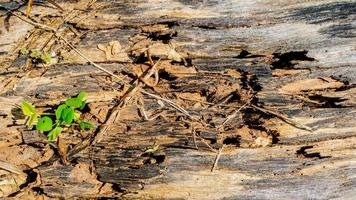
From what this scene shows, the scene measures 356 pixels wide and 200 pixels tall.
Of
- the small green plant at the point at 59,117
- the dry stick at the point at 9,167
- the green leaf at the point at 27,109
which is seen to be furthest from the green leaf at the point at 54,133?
the dry stick at the point at 9,167

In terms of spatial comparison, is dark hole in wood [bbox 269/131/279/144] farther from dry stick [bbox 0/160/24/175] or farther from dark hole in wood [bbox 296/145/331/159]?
dry stick [bbox 0/160/24/175]

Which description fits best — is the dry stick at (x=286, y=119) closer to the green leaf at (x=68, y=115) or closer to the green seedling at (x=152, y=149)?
the green seedling at (x=152, y=149)

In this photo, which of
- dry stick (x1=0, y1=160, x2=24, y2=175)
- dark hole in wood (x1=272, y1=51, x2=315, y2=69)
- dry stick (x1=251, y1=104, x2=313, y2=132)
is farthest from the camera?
dry stick (x1=0, y1=160, x2=24, y2=175)

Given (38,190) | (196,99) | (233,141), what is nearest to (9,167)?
(38,190)

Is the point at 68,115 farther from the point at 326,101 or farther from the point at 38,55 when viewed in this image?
the point at 326,101

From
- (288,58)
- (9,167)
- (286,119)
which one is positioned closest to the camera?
(288,58)

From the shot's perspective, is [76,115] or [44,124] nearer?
[44,124]

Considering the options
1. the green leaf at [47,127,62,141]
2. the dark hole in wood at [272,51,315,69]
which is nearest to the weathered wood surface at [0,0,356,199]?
the dark hole in wood at [272,51,315,69]

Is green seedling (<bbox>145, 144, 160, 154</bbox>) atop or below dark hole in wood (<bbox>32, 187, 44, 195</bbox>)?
atop
